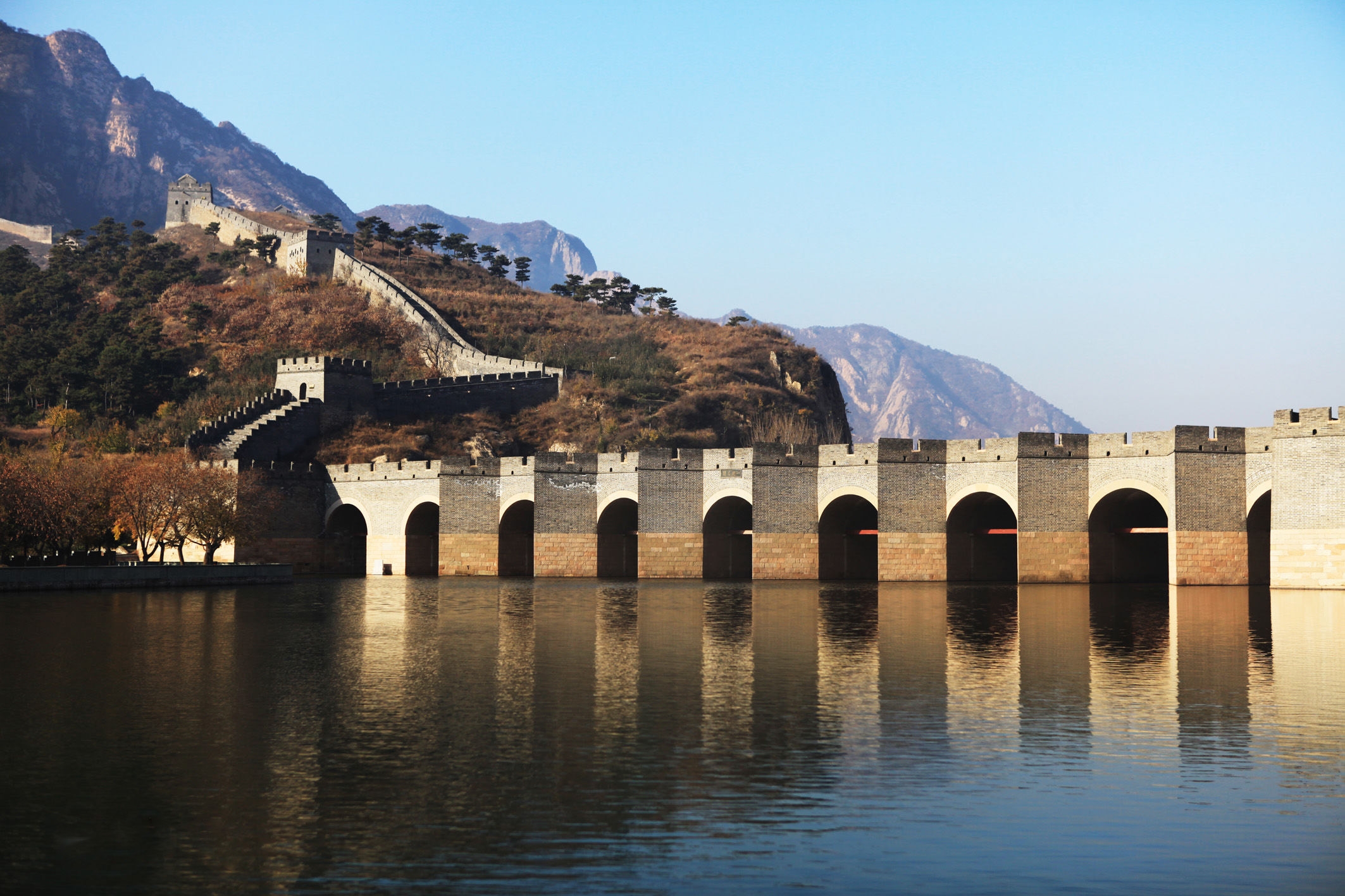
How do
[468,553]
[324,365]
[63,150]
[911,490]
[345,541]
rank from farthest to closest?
[63,150] < [324,365] < [345,541] < [468,553] < [911,490]

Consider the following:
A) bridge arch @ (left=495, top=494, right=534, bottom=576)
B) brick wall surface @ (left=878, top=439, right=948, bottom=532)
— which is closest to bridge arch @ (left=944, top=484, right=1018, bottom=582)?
brick wall surface @ (left=878, top=439, right=948, bottom=532)

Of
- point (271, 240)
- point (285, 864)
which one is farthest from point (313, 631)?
point (271, 240)

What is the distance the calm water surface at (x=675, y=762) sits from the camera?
8.67 metres

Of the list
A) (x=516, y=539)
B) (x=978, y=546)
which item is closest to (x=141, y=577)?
(x=516, y=539)

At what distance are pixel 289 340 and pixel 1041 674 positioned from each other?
6320 cm

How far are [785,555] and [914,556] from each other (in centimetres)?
434

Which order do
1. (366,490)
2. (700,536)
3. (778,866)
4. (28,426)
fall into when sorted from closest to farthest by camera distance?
(778,866), (700,536), (366,490), (28,426)

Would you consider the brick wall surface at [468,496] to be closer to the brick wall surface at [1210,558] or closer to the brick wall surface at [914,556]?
the brick wall surface at [914,556]

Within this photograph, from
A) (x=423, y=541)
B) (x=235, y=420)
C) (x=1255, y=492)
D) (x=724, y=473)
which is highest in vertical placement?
(x=235, y=420)

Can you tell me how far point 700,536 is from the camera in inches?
1699

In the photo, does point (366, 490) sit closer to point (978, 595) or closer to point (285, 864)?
point (978, 595)

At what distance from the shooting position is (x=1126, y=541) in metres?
39.7

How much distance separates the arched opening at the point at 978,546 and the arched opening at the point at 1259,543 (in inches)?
265

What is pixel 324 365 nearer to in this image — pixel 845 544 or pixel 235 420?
pixel 235 420
